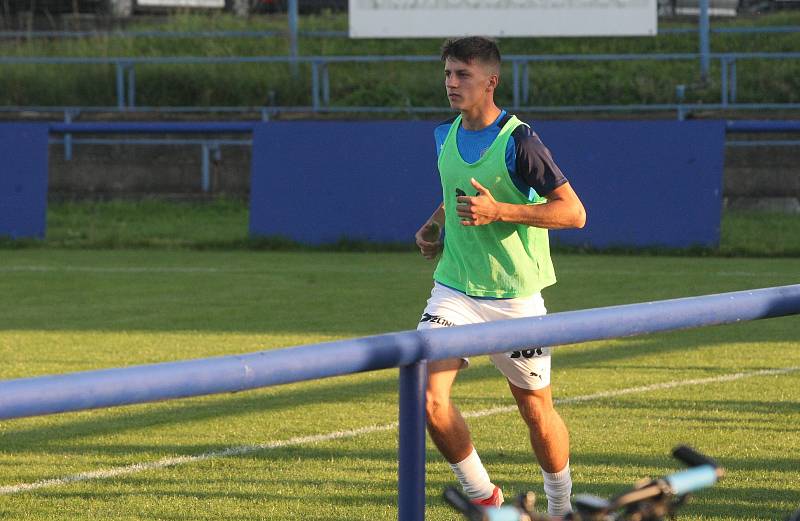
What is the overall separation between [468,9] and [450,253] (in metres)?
20.7

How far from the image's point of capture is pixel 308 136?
19.6 metres

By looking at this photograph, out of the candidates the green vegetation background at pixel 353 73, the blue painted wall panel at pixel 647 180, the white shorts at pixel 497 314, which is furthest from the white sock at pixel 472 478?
the green vegetation background at pixel 353 73

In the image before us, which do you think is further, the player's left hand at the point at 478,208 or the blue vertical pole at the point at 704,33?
the blue vertical pole at the point at 704,33

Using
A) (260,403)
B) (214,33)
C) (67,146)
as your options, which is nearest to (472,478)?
(260,403)

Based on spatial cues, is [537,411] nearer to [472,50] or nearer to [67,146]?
[472,50]

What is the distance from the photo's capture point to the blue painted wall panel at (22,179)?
19859mm

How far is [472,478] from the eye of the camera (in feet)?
19.1

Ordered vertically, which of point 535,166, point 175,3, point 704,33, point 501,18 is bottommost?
point 535,166

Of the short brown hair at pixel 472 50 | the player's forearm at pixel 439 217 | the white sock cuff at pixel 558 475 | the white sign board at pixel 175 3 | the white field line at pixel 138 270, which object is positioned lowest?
the white field line at pixel 138 270

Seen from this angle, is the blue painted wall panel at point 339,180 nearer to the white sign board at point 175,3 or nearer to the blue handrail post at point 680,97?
the blue handrail post at point 680,97

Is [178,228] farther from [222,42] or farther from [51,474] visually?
[51,474]

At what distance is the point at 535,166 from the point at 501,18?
806 inches

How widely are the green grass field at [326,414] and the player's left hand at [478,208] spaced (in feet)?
4.33

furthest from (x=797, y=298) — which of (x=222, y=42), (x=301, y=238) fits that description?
(x=222, y=42)
